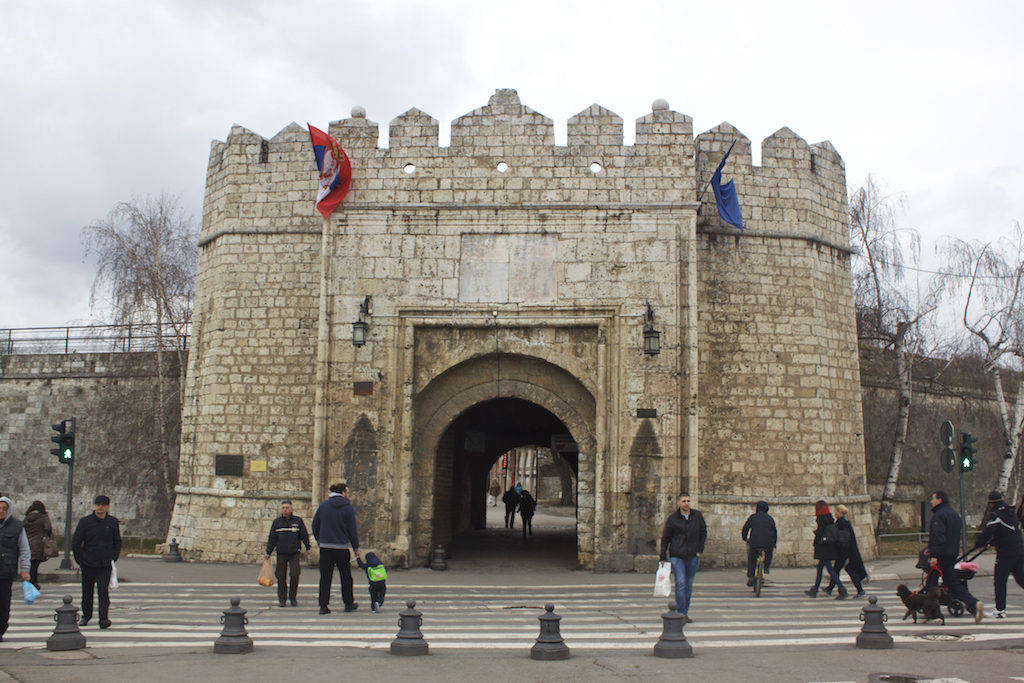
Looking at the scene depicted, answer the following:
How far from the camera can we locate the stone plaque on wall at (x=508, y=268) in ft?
50.6

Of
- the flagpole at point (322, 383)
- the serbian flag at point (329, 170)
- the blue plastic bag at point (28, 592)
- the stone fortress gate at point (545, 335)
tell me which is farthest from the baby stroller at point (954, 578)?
the serbian flag at point (329, 170)

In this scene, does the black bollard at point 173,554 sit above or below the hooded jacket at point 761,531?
below

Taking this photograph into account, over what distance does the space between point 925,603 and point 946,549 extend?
755 millimetres

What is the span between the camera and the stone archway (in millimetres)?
15578

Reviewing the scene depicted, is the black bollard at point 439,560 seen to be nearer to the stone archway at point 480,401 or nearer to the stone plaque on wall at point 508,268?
the stone archway at point 480,401

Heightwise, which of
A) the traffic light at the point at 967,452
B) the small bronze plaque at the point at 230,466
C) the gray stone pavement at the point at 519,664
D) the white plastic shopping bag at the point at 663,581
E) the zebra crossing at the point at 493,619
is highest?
the traffic light at the point at 967,452

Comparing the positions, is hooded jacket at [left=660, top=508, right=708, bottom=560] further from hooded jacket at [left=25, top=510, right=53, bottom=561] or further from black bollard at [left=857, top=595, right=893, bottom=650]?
hooded jacket at [left=25, top=510, right=53, bottom=561]

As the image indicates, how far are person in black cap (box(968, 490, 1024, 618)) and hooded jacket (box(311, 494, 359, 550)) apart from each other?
7335 millimetres

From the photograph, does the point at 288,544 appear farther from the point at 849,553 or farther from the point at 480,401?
the point at 849,553

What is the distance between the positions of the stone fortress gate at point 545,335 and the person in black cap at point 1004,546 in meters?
5.08

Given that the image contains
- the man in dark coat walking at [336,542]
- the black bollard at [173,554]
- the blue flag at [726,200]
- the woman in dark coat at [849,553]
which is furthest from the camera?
the black bollard at [173,554]

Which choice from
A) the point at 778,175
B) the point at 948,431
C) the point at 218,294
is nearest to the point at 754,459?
the point at 948,431

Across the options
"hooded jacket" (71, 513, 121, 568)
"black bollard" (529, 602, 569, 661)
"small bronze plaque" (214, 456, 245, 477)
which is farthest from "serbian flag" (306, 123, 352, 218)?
"black bollard" (529, 602, 569, 661)

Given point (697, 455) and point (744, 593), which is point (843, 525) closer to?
point (744, 593)
